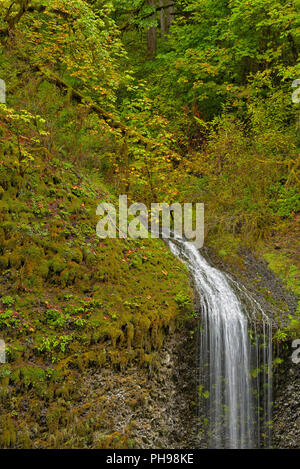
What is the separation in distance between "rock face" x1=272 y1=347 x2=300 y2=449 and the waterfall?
0.13 meters

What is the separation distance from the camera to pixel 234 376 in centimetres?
638

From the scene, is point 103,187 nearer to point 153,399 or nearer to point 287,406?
point 153,399

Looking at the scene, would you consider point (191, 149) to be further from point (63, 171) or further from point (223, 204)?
point (63, 171)

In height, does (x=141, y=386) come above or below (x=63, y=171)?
below

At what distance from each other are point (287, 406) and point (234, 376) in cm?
93

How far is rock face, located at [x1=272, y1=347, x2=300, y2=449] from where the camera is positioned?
6.01 m

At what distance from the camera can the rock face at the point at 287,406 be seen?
601 cm

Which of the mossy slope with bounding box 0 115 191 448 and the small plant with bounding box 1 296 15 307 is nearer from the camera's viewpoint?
the mossy slope with bounding box 0 115 191 448

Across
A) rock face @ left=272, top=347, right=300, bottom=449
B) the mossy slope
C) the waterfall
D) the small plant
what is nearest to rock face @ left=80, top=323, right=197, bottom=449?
the mossy slope

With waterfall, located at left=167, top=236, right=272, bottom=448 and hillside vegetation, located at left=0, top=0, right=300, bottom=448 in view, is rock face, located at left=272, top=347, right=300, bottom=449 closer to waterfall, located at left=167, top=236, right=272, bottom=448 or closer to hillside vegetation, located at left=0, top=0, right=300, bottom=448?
waterfall, located at left=167, top=236, right=272, bottom=448

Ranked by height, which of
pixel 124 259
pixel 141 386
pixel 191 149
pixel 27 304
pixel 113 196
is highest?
pixel 191 149

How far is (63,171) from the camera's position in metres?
Result: 7.77
